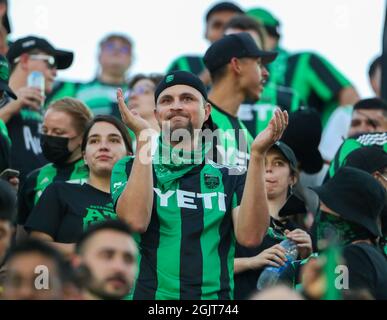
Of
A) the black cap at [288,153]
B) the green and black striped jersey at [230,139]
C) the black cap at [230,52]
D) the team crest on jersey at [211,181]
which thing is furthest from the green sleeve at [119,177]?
the black cap at [230,52]

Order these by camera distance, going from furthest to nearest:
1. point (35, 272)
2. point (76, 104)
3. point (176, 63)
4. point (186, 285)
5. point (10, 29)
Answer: point (176, 63)
point (10, 29)
point (76, 104)
point (186, 285)
point (35, 272)

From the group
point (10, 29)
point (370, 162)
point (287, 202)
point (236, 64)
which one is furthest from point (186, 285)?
point (10, 29)

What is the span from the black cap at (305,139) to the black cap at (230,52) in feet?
1.90

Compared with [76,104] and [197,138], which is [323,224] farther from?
[76,104]

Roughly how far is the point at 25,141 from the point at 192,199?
8.81ft

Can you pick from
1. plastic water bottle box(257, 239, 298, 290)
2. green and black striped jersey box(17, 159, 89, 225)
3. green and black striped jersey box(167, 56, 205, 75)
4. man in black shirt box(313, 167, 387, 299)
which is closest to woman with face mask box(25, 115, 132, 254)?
green and black striped jersey box(17, 159, 89, 225)

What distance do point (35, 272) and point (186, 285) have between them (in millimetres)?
1820

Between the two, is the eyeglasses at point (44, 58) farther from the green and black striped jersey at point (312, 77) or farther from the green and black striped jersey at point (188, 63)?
the green and black striped jersey at point (312, 77)

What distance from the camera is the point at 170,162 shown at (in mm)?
7656

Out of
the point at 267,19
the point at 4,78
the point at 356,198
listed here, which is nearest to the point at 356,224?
the point at 356,198

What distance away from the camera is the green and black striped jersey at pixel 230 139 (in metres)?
9.16

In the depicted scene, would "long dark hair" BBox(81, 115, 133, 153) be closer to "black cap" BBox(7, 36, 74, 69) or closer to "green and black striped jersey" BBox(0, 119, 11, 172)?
"green and black striped jersey" BBox(0, 119, 11, 172)

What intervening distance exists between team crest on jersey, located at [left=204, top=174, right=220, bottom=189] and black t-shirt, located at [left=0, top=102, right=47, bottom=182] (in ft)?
7.99

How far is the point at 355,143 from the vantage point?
32.0 ft
